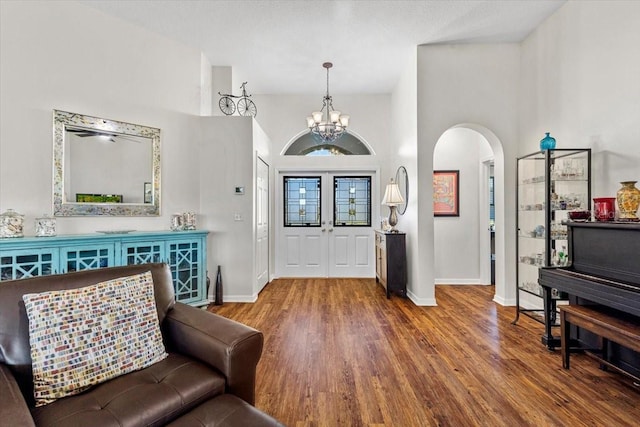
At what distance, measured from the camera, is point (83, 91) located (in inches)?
132

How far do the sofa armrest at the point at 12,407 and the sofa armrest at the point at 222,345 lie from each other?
647 millimetres

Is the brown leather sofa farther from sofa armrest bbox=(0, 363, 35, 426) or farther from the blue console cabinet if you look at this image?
the blue console cabinet

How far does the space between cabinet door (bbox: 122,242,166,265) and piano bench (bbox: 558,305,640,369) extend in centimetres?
395

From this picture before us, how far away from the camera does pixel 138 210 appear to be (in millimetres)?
3760

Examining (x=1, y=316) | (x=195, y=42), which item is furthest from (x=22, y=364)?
(x=195, y=42)

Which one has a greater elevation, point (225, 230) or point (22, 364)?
point (225, 230)

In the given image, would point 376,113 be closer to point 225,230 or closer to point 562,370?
point 225,230

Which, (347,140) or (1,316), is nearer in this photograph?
(1,316)

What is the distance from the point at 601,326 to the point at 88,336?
3.06m

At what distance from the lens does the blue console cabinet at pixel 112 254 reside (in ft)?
8.66

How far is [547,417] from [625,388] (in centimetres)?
82

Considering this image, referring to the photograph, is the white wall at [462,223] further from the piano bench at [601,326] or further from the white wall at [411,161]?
the piano bench at [601,326]

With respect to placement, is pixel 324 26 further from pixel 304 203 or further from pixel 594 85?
pixel 304 203

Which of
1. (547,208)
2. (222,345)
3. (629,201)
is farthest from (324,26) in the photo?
(222,345)
